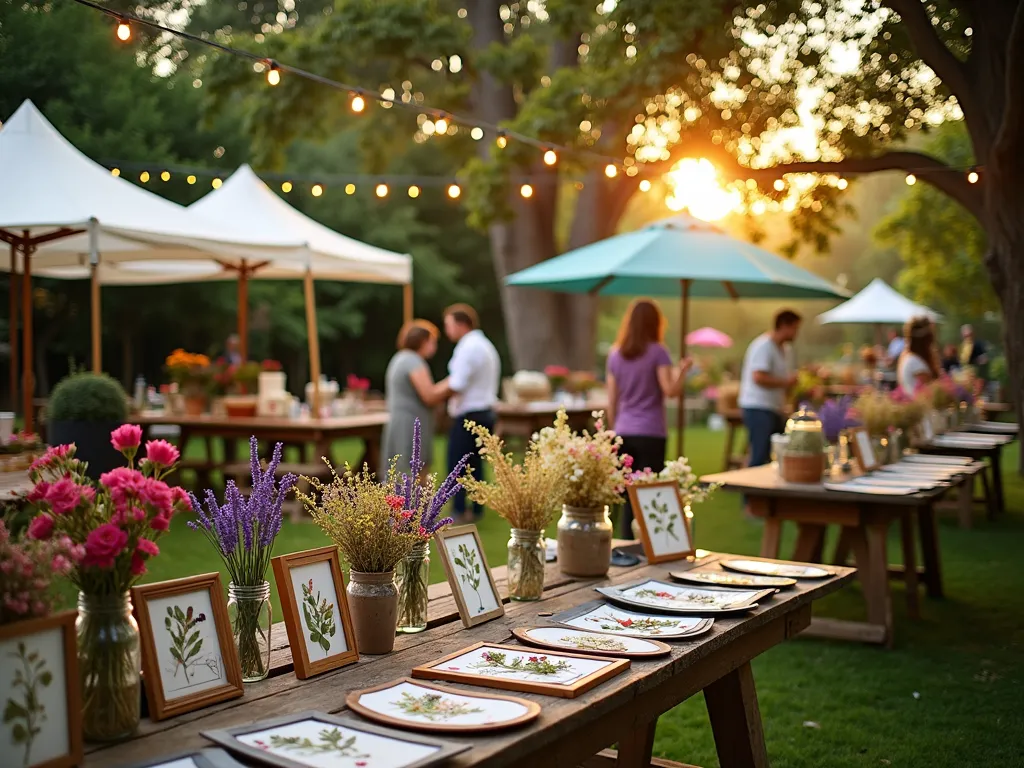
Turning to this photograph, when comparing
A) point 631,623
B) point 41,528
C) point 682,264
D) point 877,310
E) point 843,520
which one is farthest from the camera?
point 877,310

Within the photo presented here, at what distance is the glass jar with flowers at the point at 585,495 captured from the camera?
2.89 m

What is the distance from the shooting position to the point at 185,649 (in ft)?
5.94

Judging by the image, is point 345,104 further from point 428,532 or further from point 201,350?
point 428,532

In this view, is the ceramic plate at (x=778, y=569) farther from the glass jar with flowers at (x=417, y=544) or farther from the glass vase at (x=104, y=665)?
the glass vase at (x=104, y=665)

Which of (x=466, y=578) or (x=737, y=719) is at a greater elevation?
(x=466, y=578)

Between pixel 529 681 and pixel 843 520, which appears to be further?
pixel 843 520

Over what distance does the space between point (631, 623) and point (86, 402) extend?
557 centimetres

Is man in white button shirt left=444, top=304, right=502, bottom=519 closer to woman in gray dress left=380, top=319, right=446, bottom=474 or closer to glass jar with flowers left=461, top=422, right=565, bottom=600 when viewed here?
woman in gray dress left=380, top=319, right=446, bottom=474

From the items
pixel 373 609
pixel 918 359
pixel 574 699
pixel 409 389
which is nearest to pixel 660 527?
pixel 373 609

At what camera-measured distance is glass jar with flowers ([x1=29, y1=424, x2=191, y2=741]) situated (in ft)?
5.42

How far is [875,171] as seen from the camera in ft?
28.1

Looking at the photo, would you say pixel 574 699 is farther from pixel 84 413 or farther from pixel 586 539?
pixel 84 413

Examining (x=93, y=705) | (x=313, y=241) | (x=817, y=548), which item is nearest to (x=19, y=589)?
(x=93, y=705)

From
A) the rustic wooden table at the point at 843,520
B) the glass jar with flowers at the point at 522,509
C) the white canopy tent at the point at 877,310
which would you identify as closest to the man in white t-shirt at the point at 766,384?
the rustic wooden table at the point at 843,520
